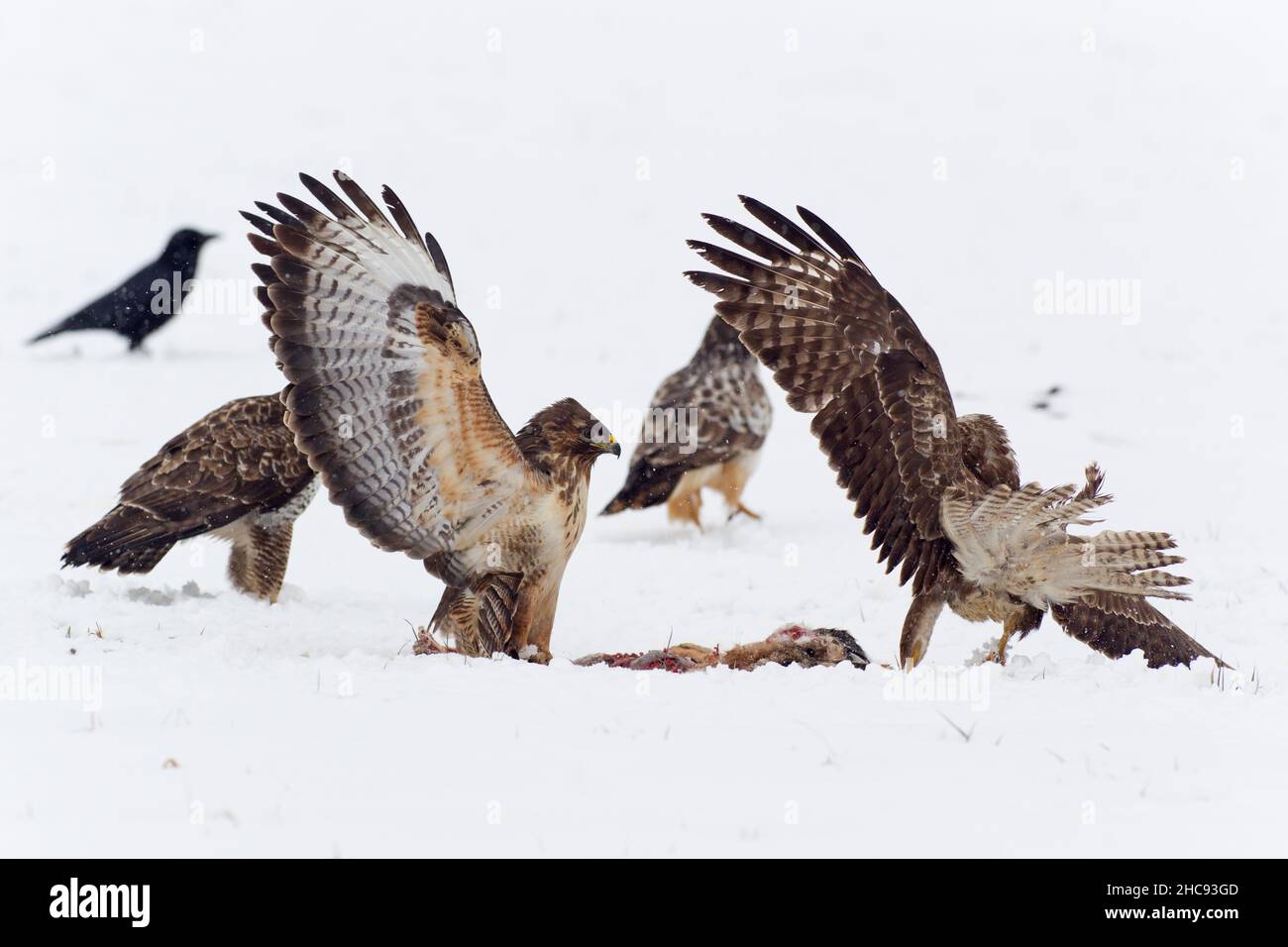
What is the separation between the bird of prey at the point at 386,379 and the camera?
5.83m

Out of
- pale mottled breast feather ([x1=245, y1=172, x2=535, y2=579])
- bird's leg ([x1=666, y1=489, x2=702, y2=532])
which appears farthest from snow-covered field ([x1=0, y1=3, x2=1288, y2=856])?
pale mottled breast feather ([x1=245, y1=172, x2=535, y2=579])

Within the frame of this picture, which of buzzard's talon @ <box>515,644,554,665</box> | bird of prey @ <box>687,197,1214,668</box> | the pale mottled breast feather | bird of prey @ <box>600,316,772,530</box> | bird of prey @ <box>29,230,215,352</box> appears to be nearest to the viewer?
the pale mottled breast feather

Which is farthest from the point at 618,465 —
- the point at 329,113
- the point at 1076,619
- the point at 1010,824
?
the point at 329,113

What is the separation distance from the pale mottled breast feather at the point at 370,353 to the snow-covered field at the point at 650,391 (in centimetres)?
83

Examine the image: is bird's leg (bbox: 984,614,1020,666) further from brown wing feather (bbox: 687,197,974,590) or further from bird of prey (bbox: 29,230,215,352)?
bird of prey (bbox: 29,230,215,352)

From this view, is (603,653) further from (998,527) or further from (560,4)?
(560,4)

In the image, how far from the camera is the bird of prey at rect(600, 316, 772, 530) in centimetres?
1052

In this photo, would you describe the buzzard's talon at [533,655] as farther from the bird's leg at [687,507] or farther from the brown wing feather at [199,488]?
the bird's leg at [687,507]

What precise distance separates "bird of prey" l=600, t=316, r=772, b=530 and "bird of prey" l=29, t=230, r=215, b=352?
5.57 metres

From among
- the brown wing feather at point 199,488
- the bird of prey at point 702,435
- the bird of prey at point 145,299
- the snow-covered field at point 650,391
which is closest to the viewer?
the snow-covered field at point 650,391

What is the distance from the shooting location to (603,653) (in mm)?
6910

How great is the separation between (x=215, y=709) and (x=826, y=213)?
19.3 meters

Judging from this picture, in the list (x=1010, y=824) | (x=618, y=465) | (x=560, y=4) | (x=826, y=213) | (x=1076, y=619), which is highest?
(x=560, y=4)

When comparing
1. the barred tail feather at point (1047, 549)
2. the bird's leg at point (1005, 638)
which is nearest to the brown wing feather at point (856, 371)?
the barred tail feather at point (1047, 549)
